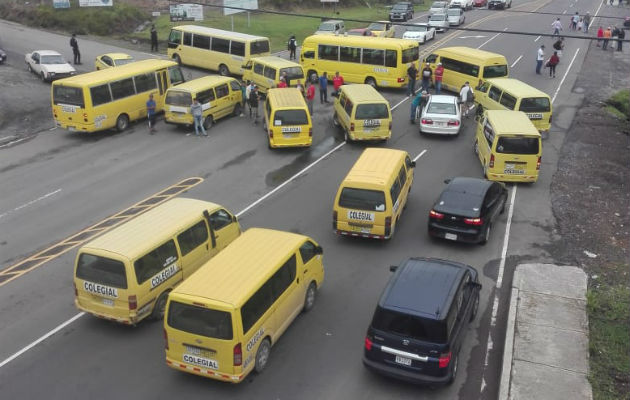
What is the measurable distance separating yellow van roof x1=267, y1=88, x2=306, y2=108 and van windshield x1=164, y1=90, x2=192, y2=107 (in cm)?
365

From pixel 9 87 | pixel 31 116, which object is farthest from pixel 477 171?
pixel 9 87

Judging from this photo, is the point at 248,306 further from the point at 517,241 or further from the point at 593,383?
the point at 517,241

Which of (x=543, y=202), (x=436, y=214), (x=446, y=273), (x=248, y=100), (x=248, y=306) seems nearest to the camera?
(x=248, y=306)

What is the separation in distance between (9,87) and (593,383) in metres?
31.7

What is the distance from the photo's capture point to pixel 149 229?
1336 centimetres

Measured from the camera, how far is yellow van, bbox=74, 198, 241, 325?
40.4ft

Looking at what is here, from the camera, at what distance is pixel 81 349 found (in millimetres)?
12367

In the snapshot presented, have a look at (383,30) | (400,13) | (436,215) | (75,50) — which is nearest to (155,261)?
(436,215)

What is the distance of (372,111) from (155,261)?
44.9 ft

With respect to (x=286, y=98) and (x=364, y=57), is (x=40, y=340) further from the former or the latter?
(x=364, y=57)

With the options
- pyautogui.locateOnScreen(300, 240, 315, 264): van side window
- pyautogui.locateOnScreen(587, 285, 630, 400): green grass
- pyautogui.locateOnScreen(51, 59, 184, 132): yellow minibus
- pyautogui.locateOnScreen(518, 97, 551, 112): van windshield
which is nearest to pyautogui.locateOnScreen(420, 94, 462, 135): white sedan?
pyautogui.locateOnScreen(518, 97, 551, 112): van windshield

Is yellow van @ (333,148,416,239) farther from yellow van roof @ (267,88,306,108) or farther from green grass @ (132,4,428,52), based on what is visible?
green grass @ (132,4,428,52)

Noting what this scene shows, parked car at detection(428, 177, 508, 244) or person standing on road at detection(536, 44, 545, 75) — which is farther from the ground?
person standing on road at detection(536, 44, 545, 75)

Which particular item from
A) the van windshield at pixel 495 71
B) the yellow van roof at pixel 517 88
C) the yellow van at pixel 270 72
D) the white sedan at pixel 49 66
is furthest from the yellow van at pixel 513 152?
the white sedan at pixel 49 66
